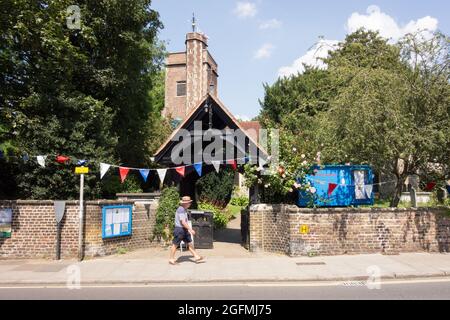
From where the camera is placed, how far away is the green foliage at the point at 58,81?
13.4m

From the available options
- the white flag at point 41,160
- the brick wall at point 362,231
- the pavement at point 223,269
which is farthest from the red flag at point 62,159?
the brick wall at point 362,231

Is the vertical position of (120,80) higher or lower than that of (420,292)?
higher

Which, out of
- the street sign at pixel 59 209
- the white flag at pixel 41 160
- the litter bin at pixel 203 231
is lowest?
the litter bin at pixel 203 231

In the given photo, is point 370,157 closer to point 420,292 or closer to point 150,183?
point 420,292

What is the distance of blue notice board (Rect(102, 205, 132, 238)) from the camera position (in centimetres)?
1267

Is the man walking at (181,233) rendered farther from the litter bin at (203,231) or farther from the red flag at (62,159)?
the red flag at (62,159)

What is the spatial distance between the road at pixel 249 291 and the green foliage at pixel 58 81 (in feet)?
18.0

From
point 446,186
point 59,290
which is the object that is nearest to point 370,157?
point 446,186

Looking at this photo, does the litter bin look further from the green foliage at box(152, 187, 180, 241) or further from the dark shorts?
the dark shorts

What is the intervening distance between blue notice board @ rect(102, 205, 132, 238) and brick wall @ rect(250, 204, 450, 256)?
5231 millimetres

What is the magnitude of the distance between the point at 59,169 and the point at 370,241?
10.7 meters

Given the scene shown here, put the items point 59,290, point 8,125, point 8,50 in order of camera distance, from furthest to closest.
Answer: point 8,50 → point 8,125 → point 59,290

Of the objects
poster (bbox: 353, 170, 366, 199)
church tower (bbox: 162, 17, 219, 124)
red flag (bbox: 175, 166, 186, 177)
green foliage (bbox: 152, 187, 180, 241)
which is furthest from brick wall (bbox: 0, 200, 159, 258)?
church tower (bbox: 162, 17, 219, 124)

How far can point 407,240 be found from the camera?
12.4 m
